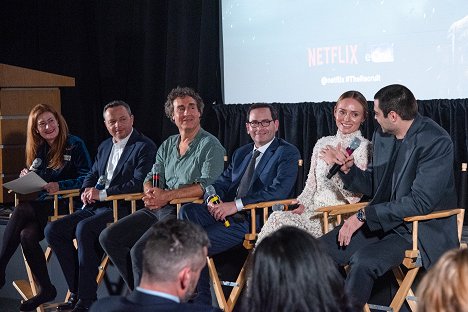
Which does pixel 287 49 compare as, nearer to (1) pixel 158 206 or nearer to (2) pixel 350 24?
(2) pixel 350 24

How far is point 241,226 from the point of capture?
15.5 feet

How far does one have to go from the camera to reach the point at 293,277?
196cm

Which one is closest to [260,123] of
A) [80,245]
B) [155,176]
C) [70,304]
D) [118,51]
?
[155,176]

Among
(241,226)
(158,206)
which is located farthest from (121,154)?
(241,226)

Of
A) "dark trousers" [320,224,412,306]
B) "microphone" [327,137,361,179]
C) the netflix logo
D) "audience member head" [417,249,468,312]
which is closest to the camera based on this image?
"audience member head" [417,249,468,312]

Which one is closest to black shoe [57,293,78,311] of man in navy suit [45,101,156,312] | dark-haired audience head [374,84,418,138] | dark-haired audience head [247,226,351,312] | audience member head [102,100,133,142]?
man in navy suit [45,101,156,312]

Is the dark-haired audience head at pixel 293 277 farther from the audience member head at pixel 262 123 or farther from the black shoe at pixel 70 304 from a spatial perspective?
the black shoe at pixel 70 304

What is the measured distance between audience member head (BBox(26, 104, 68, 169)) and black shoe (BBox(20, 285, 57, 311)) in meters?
0.89

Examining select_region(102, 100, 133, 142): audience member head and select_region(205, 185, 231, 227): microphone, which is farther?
select_region(102, 100, 133, 142): audience member head

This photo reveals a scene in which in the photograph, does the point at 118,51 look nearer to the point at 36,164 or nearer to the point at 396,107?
the point at 36,164

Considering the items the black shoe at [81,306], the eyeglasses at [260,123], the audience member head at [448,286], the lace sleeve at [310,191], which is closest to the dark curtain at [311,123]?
the lace sleeve at [310,191]

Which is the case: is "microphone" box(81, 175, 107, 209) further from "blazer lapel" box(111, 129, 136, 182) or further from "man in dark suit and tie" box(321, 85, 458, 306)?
"man in dark suit and tie" box(321, 85, 458, 306)

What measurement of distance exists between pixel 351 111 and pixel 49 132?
86.2 inches

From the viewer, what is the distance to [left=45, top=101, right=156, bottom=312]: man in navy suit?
5.06 meters
